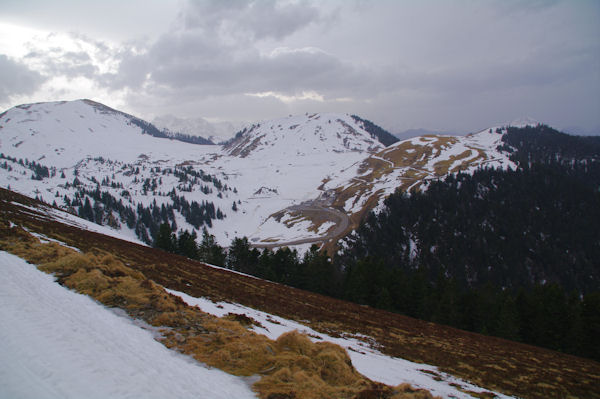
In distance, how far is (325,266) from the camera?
58656mm

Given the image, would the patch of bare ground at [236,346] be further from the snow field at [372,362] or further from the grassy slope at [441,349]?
the grassy slope at [441,349]

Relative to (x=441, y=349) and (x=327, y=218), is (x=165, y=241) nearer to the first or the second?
(x=441, y=349)

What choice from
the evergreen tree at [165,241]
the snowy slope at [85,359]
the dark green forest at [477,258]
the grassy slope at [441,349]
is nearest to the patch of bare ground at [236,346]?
the snowy slope at [85,359]

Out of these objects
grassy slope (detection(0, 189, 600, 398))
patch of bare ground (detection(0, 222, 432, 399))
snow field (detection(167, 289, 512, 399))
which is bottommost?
grassy slope (detection(0, 189, 600, 398))

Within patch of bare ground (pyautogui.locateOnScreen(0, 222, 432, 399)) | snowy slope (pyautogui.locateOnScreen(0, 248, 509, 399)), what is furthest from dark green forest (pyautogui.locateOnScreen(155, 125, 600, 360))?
patch of bare ground (pyautogui.locateOnScreen(0, 222, 432, 399))

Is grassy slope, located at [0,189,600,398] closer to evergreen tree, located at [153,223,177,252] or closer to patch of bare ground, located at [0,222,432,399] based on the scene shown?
patch of bare ground, located at [0,222,432,399]

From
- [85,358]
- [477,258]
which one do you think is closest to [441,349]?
[85,358]

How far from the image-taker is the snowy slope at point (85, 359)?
6.99m

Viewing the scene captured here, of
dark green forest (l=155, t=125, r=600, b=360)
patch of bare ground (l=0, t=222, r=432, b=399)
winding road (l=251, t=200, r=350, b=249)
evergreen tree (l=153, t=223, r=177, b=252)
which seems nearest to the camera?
patch of bare ground (l=0, t=222, r=432, b=399)

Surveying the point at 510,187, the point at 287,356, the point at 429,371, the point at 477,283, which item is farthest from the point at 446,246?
the point at 287,356

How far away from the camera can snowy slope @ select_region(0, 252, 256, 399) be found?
6.99 m

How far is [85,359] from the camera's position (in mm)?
8188

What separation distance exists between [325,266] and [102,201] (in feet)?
583

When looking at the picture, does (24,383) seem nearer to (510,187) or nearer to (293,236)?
(293,236)
